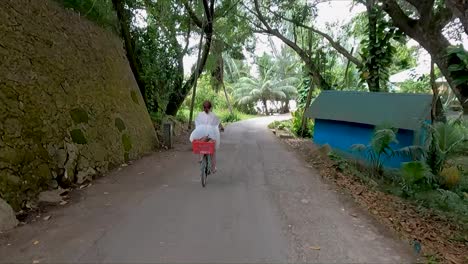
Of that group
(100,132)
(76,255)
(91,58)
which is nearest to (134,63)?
(91,58)

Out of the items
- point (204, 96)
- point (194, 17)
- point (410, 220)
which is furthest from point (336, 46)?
point (204, 96)

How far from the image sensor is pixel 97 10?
9.84 m

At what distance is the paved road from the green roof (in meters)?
4.93

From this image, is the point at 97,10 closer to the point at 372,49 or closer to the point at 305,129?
the point at 372,49

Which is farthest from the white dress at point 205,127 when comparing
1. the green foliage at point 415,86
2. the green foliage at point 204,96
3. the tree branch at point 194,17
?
the green foliage at point 415,86

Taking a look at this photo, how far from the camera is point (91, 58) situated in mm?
8938

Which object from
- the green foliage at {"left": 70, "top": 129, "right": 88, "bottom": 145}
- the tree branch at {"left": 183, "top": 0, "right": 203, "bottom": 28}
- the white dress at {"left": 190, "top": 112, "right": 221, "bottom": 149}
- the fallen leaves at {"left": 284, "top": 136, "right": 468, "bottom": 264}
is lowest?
the fallen leaves at {"left": 284, "top": 136, "right": 468, "bottom": 264}

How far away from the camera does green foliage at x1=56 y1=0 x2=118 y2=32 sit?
28.9ft

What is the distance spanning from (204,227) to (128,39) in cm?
904

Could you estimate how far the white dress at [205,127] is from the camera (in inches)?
282

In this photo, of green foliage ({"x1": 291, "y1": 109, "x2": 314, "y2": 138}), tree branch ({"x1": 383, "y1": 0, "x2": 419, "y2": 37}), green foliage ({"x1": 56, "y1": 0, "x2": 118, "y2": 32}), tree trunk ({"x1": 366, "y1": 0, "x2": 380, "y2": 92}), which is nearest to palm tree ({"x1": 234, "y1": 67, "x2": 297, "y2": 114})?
green foliage ({"x1": 291, "y1": 109, "x2": 314, "y2": 138})

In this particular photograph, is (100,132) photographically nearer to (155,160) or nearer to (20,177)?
(155,160)

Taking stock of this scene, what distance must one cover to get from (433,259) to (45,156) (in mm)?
5987

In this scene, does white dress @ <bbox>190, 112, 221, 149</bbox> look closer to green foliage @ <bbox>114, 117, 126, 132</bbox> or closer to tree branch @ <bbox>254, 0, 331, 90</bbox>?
green foliage @ <bbox>114, 117, 126, 132</bbox>
